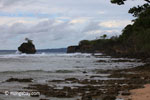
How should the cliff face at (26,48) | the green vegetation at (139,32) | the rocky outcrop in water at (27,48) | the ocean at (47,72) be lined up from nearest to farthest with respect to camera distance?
the ocean at (47,72) < the green vegetation at (139,32) < the cliff face at (26,48) < the rocky outcrop in water at (27,48)

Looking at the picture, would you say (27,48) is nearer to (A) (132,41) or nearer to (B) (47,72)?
(A) (132,41)

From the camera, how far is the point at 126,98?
11.9m

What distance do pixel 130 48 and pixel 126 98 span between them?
79.8m

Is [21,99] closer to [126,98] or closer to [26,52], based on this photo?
[126,98]

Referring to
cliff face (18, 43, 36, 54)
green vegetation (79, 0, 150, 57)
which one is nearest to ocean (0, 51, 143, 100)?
green vegetation (79, 0, 150, 57)

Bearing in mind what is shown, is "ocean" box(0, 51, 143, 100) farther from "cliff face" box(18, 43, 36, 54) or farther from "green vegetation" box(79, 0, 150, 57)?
"cliff face" box(18, 43, 36, 54)

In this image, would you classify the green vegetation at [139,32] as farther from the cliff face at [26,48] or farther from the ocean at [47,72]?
the cliff face at [26,48]

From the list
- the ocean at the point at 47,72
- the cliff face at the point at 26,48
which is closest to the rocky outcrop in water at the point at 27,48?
the cliff face at the point at 26,48

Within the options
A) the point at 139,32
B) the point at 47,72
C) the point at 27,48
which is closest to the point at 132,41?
the point at 139,32

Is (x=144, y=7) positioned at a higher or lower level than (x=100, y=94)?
higher

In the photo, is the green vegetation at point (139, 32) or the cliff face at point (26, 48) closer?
the green vegetation at point (139, 32)

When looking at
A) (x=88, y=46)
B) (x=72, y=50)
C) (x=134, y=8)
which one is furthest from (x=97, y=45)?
(x=134, y=8)

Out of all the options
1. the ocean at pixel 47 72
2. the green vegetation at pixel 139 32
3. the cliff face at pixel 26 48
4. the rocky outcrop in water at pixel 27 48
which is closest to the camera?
the ocean at pixel 47 72

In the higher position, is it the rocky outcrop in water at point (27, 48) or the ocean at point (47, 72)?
the rocky outcrop in water at point (27, 48)
